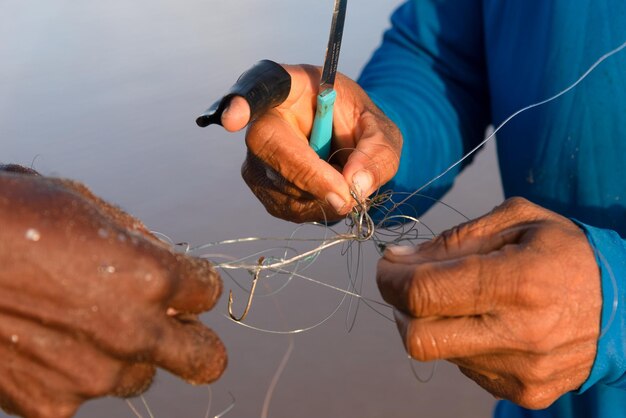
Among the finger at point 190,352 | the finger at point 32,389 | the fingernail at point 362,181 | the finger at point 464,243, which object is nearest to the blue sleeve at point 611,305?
the finger at point 464,243

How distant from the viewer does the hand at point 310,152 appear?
62.4 inches

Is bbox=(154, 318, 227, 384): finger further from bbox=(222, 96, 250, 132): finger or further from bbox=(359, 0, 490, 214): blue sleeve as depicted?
bbox=(359, 0, 490, 214): blue sleeve

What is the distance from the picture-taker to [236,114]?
1532 mm

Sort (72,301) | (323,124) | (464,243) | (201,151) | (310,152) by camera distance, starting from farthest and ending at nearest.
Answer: (201,151) < (323,124) < (310,152) < (464,243) < (72,301)

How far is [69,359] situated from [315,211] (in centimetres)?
95

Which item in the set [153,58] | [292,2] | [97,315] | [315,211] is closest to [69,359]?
[97,315]

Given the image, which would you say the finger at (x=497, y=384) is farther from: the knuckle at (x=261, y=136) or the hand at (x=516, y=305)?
→ the knuckle at (x=261, y=136)

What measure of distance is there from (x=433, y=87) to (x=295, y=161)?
0.68m

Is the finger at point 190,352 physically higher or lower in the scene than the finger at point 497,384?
higher

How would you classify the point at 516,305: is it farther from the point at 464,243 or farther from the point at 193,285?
the point at 193,285

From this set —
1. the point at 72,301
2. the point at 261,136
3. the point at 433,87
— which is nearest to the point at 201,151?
the point at 433,87

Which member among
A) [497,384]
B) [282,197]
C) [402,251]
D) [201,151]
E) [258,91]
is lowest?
[201,151]

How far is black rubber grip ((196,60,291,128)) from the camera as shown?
5.12 ft

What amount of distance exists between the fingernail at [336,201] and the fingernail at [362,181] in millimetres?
50
